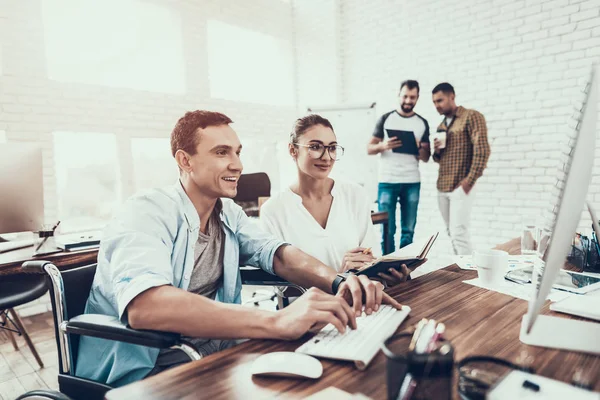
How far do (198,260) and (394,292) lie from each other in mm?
619

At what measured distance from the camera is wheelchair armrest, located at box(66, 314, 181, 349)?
2.86 ft

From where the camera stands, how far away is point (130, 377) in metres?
1.04

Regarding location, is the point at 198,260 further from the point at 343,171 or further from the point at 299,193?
the point at 343,171

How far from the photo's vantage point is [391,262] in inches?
46.3

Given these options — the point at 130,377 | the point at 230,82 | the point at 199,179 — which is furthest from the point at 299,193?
the point at 230,82

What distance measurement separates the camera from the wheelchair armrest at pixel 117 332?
871mm

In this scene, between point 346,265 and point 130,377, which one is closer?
point 130,377

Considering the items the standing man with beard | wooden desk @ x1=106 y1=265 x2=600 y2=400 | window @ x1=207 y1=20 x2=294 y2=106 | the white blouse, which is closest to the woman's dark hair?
the white blouse

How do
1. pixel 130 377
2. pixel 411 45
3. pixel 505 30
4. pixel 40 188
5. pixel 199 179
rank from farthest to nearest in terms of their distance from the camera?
pixel 411 45 < pixel 505 30 < pixel 40 188 < pixel 199 179 < pixel 130 377

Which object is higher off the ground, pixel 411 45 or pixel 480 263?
pixel 411 45

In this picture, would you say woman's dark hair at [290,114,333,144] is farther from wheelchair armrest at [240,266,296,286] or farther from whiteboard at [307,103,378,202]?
whiteboard at [307,103,378,202]

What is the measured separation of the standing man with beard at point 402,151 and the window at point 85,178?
8.21 ft

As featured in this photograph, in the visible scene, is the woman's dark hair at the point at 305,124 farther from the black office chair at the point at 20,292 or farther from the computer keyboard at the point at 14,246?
the black office chair at the point at 20,292

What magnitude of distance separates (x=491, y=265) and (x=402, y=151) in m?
2.90
